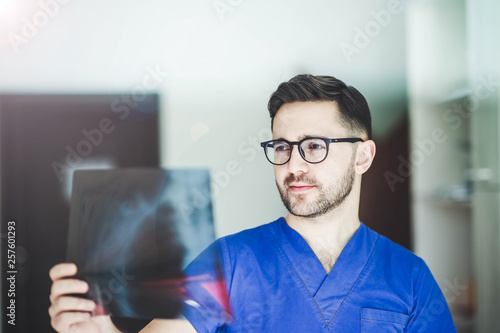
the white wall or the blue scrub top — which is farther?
the white wall

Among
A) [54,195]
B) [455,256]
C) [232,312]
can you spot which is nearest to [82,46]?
[54,195]

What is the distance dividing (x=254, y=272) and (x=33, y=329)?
61 centimetres

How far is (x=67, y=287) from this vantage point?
1115mm

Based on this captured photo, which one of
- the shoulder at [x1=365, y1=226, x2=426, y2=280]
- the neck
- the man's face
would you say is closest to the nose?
the man's face

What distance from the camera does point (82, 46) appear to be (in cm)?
114

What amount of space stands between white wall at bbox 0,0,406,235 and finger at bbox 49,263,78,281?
0.36m

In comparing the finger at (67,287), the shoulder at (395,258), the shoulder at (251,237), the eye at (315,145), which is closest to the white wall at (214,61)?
the shoulder at (251,237)

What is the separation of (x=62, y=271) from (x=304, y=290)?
621mm

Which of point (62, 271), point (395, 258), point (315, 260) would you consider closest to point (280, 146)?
point (315, 260)

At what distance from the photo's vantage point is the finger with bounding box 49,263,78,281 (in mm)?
1120

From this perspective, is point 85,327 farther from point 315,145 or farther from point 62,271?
point 315,145

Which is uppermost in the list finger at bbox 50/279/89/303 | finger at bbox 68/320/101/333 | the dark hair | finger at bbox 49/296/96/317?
the dark hair

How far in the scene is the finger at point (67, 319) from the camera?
109cm

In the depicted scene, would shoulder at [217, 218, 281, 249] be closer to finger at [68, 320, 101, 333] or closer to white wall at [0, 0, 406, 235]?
white wall at [0, 0, 406, 235]
